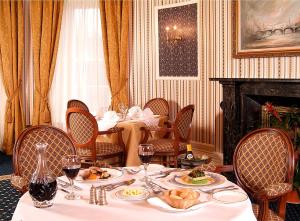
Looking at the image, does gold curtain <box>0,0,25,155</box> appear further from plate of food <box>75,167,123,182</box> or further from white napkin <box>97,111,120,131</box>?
plate of food <box>75,167,123,182</box>

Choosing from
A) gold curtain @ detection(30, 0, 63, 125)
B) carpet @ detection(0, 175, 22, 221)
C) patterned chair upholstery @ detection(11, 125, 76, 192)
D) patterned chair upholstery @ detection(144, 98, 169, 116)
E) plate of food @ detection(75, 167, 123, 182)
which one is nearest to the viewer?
plate of food @ detection(75, 167, 123, 182)

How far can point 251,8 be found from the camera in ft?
16.0

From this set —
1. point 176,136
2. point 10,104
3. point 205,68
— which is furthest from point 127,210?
point 10,104

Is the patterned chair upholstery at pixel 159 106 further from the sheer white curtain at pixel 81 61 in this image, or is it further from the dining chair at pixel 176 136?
the dining chair at pixel 176 136

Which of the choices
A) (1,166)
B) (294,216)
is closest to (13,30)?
(1,166)

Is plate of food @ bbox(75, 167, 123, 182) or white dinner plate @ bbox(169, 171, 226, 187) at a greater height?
plate of food @ bbox(75, 167, 123, 182)

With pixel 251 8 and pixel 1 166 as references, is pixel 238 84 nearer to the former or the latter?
pixel 251 8

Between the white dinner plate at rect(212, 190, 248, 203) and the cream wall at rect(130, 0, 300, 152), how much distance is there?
115 inches

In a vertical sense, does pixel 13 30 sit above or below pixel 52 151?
above

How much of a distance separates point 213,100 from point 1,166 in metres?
3.05

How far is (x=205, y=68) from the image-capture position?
5.68 metres

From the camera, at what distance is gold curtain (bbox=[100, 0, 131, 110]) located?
6.35 meters

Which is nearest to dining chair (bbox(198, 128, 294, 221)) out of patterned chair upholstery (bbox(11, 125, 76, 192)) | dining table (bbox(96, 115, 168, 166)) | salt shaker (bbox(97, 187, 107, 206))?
salt shaker (bbox(97, 187, 107, 206))

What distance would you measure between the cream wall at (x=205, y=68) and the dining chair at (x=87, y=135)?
1491mm
